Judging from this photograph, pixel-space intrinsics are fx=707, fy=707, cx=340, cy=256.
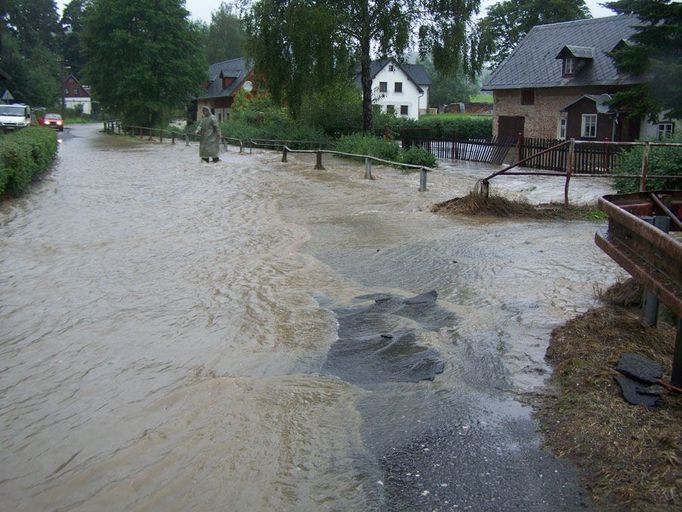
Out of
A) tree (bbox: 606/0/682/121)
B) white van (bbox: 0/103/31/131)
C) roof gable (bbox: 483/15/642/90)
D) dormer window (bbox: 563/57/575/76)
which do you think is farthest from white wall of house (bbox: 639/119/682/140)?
white van (bbox: 0/103/31/131)

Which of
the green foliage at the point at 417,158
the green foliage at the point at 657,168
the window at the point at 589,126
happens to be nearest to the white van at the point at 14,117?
the green foliage at the point at 417,158

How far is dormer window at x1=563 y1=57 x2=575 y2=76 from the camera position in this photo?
3344cm

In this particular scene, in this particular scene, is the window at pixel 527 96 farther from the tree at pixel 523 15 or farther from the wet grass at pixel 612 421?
the wet grass at pixel 612 421

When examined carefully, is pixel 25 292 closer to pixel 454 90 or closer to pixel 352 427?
pixel 352 427

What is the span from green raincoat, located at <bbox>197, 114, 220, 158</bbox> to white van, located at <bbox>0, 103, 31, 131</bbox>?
17.1 metres

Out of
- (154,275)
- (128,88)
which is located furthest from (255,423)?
(128,88)

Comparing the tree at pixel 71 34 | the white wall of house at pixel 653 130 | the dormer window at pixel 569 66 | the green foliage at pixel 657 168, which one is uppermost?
the tree at pixel 71 34

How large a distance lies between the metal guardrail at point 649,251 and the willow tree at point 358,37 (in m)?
23.2

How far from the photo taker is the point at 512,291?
742cm

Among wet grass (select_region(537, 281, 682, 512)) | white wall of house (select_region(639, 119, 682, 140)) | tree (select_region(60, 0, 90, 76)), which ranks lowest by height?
wet grass (select_region(537, 281, 682, 512))

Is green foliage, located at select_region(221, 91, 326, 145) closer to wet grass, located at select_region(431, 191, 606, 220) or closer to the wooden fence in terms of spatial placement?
the wooden fence

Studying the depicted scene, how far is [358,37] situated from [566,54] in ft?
35.5

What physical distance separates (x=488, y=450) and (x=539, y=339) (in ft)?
6.69

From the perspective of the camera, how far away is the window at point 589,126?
104ft
